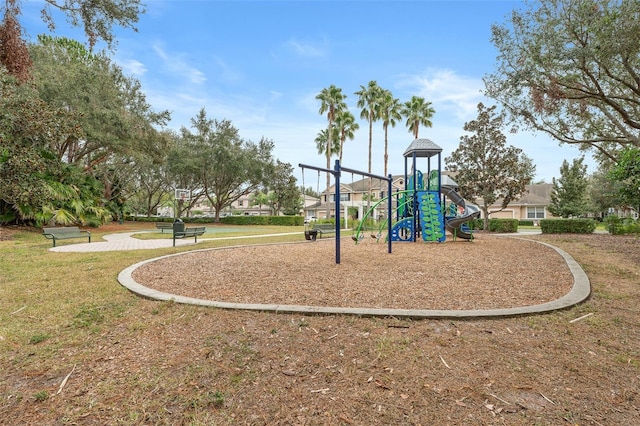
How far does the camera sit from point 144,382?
2.67 metres

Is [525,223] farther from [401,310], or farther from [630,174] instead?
[401,310]

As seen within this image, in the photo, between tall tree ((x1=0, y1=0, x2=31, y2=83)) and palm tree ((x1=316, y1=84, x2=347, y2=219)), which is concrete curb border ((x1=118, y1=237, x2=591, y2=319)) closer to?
tall tree ((x1=0, y1=0, x2=31, y2=83))

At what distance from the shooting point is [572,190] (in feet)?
112

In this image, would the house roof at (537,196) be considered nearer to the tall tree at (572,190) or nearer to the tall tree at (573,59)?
the tall tree at (572,190)

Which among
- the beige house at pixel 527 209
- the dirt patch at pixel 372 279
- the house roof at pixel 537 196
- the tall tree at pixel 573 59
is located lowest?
the dirt patch at pixel 372 279

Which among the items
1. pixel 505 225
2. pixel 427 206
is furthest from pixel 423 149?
pixel 505 225

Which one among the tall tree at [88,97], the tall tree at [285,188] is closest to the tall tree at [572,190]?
the tall tree at [285,188]

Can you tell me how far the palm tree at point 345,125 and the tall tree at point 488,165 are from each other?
47.2 feet

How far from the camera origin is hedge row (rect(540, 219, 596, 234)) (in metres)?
19.1

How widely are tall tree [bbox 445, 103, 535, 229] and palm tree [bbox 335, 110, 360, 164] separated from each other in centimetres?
1439

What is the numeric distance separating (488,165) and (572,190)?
64.1ft

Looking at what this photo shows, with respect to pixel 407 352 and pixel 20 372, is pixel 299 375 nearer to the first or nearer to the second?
pixel 407 352

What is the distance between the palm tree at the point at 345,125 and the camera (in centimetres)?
3419

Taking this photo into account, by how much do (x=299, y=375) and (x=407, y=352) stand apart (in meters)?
1.03
